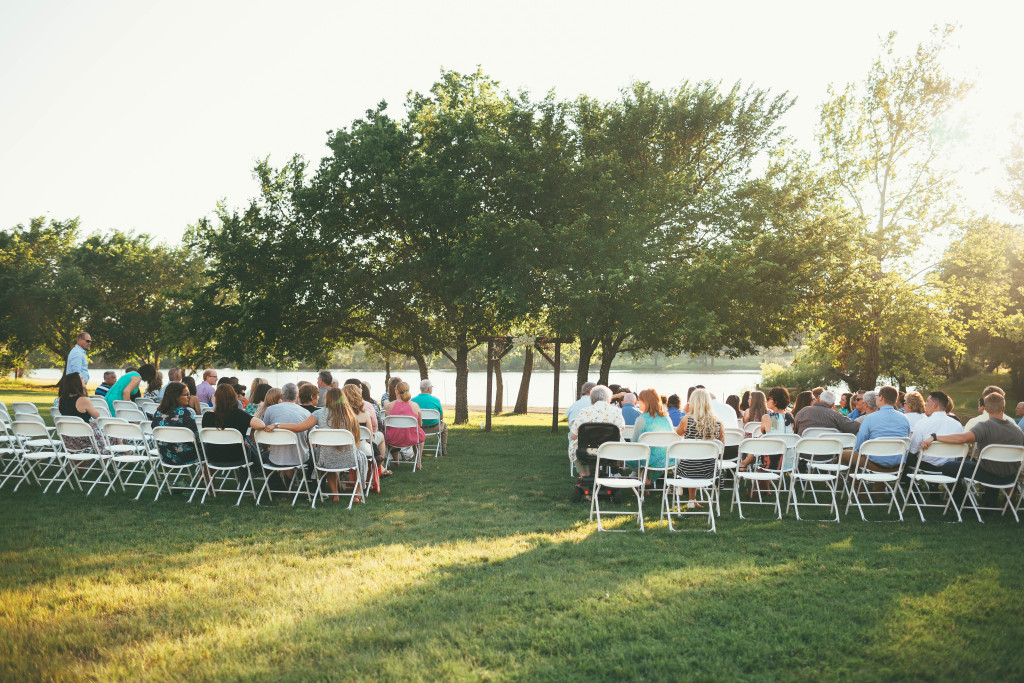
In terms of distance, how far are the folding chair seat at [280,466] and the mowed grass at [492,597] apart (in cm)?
58

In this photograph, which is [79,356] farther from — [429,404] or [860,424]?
[860,424]

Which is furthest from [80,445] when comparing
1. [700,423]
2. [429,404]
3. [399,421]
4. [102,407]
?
[700,423]

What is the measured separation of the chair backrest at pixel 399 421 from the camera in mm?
10180

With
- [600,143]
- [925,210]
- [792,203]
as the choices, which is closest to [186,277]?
[600,143]

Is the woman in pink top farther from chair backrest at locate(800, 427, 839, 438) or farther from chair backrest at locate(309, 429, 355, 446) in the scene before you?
chair backrest at locate(800, 427, 839, 438)

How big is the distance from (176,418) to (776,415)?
316 inches

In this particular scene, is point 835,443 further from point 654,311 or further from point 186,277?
point 186,277

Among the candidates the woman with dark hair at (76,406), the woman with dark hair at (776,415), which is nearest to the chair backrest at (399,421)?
the woman with dark hair at (76,406)

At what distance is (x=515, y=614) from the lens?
429 cm

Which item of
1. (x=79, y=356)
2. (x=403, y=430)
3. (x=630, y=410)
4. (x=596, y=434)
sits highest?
(x=79, y=356)

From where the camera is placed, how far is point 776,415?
8.98m

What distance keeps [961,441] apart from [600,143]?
1318 centimetres

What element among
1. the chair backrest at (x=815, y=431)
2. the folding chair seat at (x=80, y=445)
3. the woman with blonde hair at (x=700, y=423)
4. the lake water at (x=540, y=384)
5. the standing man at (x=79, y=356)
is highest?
the standing man at (x=79, y=356)

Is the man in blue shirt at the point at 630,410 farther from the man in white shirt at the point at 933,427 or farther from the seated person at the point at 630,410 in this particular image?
the man in white shirt at the point at 933,427
